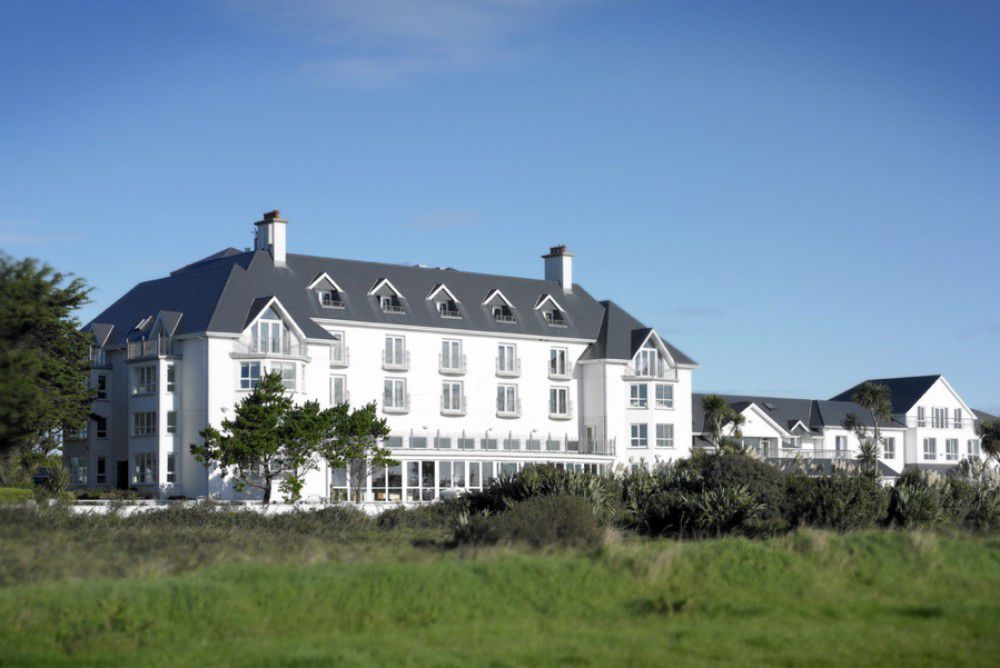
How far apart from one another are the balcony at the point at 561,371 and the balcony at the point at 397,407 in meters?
8.68

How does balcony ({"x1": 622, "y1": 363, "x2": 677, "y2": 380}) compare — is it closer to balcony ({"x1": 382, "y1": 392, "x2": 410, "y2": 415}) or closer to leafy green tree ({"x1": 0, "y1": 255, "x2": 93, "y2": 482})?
balcony ({"x1": 382, "y1": 392, "x2": 410, "y2": 415})

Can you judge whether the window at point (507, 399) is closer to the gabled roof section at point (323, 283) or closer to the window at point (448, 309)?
the window at point (448, 309)

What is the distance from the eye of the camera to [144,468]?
5947 cm

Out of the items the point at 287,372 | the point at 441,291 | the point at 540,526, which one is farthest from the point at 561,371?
the point at 540,526

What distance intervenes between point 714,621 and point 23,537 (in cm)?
1777

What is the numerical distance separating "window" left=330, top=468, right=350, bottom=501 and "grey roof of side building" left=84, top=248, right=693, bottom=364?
20.2 ft

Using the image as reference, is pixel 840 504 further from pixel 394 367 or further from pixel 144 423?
pixel 144 423

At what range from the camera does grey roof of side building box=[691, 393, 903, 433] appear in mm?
90375

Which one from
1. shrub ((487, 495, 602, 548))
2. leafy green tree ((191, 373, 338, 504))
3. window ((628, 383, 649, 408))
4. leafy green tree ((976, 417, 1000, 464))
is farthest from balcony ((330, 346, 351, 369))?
leafy green tree ((976, 417, 1000, 464))

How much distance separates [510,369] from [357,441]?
46.3ft

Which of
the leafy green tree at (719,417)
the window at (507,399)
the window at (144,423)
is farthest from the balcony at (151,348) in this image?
the leafy green tree at (719,417)

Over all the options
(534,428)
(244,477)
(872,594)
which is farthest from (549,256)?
(872,594)

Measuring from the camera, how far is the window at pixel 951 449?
9638cm

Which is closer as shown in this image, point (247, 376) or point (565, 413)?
point (247, 376)
